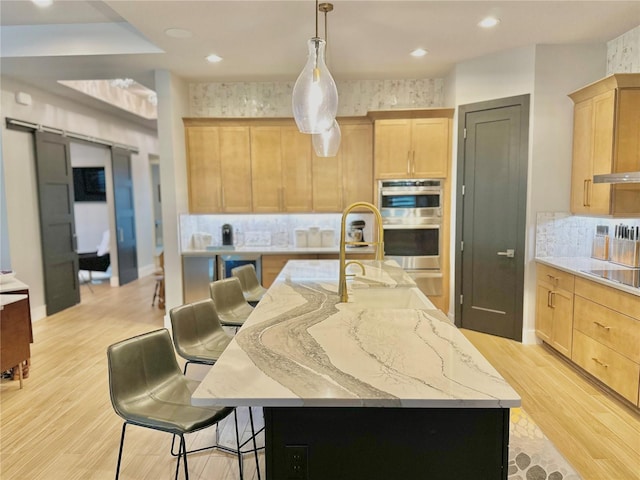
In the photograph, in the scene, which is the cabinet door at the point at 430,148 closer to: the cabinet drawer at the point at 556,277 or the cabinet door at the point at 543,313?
the cabinet drawer at the point at 556,277

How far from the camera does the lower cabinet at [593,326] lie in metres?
2.88

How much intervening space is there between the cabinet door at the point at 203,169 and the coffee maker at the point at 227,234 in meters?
0.26

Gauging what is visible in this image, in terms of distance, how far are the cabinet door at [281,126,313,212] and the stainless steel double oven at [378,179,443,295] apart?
Result: 3.05ft

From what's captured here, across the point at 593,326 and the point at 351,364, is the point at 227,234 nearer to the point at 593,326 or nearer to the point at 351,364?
the point at 593,326

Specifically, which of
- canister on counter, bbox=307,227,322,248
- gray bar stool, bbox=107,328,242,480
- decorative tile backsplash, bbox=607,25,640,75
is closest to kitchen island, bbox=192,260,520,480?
gray bar stool, bbox=107,328,242,480

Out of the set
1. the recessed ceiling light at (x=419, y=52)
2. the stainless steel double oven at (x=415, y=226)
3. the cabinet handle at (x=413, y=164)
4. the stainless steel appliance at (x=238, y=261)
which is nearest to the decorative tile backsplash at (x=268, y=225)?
the stainless steel appliance at (x=238, y=261)

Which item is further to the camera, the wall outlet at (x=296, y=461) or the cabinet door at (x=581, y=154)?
the cabinet door at (x=581, y=154)

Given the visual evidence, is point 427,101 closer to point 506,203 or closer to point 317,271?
point 506,203

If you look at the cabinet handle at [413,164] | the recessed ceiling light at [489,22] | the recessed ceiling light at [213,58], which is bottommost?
the cabinet handle at [413,164]

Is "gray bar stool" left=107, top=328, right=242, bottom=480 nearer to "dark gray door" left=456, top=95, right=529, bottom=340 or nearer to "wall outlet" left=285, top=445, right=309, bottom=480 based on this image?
"wall outlet" left=285, top=445, right=309, bottom=480

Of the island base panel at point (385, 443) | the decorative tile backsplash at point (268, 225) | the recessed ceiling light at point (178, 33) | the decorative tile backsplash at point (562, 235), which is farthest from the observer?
the decorative tile backsplash at point (268, 225)

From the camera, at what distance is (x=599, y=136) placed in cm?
357

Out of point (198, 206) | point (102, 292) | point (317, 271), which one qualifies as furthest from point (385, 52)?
point (102, 292)

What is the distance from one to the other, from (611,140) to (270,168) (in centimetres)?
346
